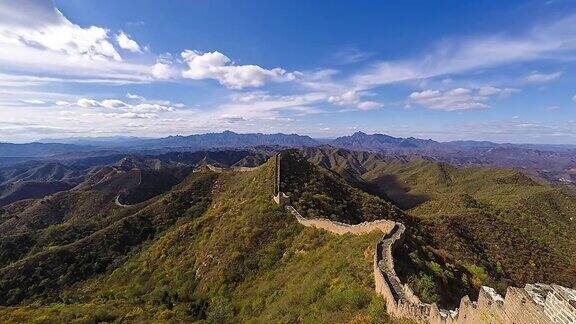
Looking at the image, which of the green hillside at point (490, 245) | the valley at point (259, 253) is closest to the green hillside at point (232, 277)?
the valley at point (259, 253)

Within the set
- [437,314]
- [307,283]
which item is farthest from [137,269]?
[437,314]

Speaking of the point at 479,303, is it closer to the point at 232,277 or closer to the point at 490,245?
the point at 232,277

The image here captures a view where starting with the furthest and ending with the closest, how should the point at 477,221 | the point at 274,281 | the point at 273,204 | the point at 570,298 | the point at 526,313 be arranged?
1. the point at 477,221
2. the point at 273,204
3. the point at 274,281
4. the point at 526,313
5. the point at 570,298

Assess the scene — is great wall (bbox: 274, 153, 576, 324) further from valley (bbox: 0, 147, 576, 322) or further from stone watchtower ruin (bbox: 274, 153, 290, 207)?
stone watchtower ruin (bbox: 274, 153, 290, 207)

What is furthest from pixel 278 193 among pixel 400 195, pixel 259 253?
pixel 400 195

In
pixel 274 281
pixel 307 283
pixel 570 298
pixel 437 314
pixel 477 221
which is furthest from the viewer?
pixel 477 221

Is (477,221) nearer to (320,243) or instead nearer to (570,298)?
(320,243)

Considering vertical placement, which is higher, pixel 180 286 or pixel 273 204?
pixel 273 204

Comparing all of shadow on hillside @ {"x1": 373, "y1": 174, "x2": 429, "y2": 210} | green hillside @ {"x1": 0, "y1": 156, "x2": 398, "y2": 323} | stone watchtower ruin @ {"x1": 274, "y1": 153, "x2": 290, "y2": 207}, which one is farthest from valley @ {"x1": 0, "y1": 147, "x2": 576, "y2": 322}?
shadow on hillside @ {"x1": 373, "y1": 174, "x2": 429, "y2": 210}
